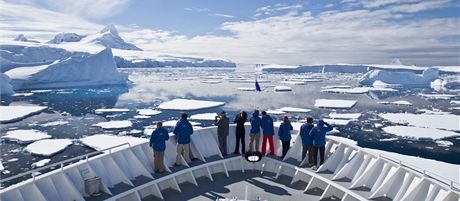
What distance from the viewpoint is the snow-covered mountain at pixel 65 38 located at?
502 ft

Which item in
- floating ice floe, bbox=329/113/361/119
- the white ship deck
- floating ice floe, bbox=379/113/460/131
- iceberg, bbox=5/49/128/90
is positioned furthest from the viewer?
iceberg, bbox=5/49/128/90

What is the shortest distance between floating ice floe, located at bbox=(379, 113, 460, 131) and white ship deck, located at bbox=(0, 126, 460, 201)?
48.8 feet

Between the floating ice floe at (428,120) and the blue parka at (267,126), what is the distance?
589 inches

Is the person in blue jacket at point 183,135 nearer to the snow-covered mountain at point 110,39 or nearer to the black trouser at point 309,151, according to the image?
the black trouser at point 309,151

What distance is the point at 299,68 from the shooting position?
103m

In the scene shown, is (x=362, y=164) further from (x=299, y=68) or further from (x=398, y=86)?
(x=299, y=68)

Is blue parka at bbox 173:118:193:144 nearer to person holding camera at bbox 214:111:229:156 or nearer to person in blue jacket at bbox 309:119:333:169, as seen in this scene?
person holding camera at bbox 214:111:229:156

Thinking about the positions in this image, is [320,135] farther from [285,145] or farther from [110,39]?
[110,39]

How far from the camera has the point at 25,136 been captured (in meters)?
15.3

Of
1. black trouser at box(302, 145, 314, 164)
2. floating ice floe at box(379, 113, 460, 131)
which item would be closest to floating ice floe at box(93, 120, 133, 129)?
black trouser at box(302, 145, 314, 164)

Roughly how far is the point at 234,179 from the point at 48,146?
10227mm

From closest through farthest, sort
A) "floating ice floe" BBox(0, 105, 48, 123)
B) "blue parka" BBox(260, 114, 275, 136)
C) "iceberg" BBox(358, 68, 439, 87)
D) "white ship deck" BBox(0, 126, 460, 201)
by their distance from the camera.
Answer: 1. "white ship deck" BBox(0, 126, 460, 201)
2. "blue parka" BBox(260, 114, 275, 136)
3. "floating ice floe" BBox(0, 105, 48, 123)
4. "iceberg" BBox(358, 68, 439, 87)

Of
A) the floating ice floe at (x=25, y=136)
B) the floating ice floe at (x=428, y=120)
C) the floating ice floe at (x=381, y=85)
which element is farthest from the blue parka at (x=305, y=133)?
the floating ice floe at (x=381, y=85)

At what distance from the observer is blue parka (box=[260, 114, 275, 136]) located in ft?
21.4
